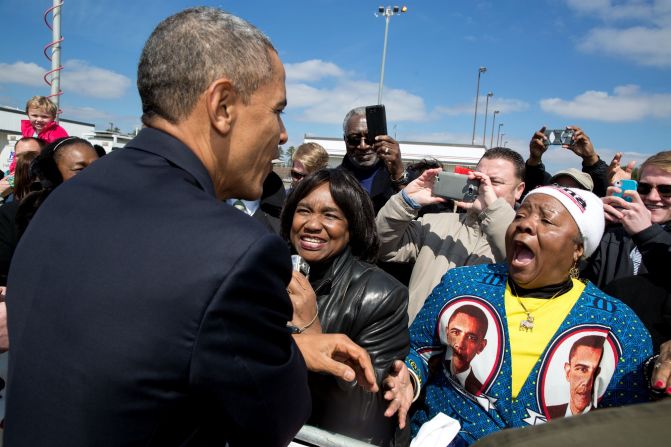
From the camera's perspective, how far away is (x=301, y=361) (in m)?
1.09

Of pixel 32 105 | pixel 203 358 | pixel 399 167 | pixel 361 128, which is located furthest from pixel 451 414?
pixel 32 105

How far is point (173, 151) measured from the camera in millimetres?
1094

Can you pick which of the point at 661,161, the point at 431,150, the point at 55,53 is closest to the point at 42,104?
the point at 55,53

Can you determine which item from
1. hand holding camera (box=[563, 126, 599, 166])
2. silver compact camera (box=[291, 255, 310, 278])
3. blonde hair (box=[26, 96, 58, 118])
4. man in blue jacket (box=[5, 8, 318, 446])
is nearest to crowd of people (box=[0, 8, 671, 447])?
man in blue jacket (box=[5, 8, 318, 446])

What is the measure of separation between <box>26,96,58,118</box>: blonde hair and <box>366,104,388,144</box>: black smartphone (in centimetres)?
393

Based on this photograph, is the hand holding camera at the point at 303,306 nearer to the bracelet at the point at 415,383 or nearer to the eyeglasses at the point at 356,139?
the bracelet at the point at 415,383

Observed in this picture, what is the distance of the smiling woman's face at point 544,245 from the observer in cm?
212

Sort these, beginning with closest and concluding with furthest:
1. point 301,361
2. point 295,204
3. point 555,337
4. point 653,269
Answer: point 301,361 → point 555,337 → point 653,269 → point 295,204

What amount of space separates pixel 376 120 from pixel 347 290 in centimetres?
197

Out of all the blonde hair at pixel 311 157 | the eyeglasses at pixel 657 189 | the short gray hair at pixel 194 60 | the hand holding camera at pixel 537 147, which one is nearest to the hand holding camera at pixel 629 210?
the eyeglasses at pixel 657 189

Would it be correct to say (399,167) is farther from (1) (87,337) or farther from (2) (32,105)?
(2) (32,105)

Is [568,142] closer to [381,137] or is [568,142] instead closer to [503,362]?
[381,137]

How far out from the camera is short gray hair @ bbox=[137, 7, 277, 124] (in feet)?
3.80

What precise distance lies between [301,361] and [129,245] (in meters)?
0.48
